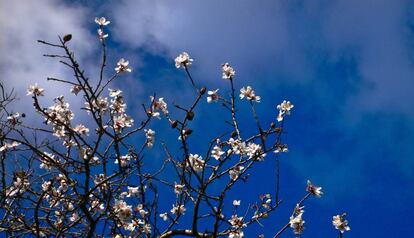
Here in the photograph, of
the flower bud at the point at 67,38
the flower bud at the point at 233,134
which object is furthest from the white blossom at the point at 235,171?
the flower bud at the point at 67,38

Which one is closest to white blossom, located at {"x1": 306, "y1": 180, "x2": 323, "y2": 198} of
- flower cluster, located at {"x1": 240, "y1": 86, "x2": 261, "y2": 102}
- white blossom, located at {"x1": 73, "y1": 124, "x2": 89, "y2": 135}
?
flower cluster, located at {"x1": 240, "y1": 86, "x2": 261, "y2": 102}

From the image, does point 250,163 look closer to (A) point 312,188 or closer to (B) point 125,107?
(A) point 312,188

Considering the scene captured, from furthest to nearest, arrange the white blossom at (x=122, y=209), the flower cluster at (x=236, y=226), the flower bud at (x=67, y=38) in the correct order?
the flower cluster at (x=236, y=226) → the white blossom at (x=122, y=209) → the flower bud at (x=67, y=38)

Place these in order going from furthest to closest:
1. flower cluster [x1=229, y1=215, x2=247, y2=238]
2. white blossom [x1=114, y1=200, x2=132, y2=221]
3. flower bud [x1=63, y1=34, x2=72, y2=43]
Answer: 1. flower cluster [x1=229, y1=215, x2=247, y2=238]
2. white blossom [x1=114, y1=200, x2=132, y2=221]
3. flower bud [x1=63, y1=34, x2=72, y2=43]

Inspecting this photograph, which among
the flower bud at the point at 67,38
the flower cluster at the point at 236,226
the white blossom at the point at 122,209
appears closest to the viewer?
the flower bud at the point at 67,38

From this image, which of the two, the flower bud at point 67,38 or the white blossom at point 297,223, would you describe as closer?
the flower bud at point 67,38

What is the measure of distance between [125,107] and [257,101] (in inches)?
67.3

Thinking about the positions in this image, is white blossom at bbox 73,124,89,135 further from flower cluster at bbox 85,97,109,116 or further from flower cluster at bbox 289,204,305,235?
flower cluster at bbox 289,204,305,235

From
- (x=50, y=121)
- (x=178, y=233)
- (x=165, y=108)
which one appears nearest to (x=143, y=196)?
(x=178, y=233)

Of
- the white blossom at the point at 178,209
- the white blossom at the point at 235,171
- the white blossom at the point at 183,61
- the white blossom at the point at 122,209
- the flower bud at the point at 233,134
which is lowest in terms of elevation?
the white blossom at the point at 122,209

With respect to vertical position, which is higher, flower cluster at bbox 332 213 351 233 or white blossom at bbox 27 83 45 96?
white blossom at bbox 27 83 45 96

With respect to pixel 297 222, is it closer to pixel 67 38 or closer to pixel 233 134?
pixel 233 134

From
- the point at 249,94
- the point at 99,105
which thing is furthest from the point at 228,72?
the point at 99,105

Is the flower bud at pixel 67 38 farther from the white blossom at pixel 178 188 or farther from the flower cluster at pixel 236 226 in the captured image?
the flower cluster at pixel 236 226
